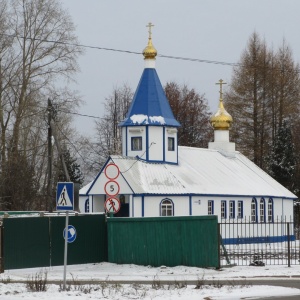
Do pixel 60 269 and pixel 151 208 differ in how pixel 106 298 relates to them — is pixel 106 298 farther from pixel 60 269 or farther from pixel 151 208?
pixel 151 208

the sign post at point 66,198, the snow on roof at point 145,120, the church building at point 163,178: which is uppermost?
the snow on roof at point 145,120

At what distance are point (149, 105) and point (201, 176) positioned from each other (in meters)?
5.06

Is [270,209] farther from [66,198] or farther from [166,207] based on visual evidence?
[66,198]

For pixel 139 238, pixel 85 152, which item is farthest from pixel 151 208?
pixel 85 152

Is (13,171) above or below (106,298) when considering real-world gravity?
above

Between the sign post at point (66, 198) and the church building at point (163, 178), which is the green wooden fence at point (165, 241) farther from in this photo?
the church building at point (163, 178)

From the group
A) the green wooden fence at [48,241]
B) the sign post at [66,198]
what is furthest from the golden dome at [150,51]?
the sign post at [66,198]

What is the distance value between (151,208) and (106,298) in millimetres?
27036

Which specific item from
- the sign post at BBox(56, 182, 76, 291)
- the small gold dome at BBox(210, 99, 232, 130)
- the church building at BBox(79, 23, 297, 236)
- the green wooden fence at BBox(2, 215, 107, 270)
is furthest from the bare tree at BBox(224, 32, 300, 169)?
the sign post at BBox(56, 182, 76, 291)

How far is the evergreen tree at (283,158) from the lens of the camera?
70.6m

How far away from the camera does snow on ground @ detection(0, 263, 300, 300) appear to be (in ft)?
66.7

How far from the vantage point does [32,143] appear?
63.6m

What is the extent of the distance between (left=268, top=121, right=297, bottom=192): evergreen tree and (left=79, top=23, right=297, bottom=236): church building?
51.9ft

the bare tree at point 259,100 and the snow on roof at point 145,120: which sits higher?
the bare tree at point 259,100
